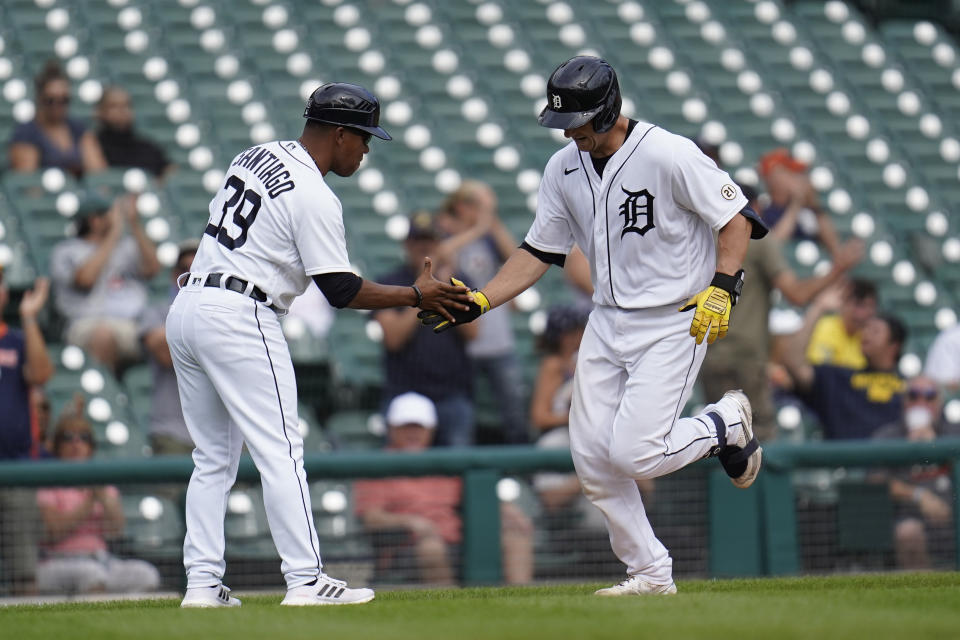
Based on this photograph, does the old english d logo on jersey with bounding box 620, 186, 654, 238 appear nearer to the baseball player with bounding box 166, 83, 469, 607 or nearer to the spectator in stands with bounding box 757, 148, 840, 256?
the baseball player with bounding box 166, 83, 469, 607

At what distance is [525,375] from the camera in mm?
9477

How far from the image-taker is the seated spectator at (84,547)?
6902 millimetres

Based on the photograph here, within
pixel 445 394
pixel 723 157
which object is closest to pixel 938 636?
→ pixel 445 394

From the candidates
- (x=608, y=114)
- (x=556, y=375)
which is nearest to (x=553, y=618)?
(x=608, y=114)

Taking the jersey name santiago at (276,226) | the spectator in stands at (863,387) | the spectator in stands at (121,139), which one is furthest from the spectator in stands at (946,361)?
the spectator in stands at (121,139)

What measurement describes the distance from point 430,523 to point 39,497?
1808 millimetres

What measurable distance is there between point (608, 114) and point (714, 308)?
2.57 ft

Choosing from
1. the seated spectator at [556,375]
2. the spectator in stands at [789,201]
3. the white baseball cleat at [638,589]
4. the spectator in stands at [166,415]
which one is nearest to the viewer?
the white baseball cleat at [638,589]

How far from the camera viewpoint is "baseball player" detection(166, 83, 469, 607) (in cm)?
499

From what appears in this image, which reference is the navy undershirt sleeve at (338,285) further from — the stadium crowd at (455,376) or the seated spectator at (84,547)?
the seated spectator at (84,547)

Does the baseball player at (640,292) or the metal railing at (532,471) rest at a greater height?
the baseball player at (640,292)

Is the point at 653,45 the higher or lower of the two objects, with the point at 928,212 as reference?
higher

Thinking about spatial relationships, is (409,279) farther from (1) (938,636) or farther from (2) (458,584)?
(1) (938,636)

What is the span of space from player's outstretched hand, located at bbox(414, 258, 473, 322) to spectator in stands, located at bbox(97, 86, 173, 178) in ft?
18.4
